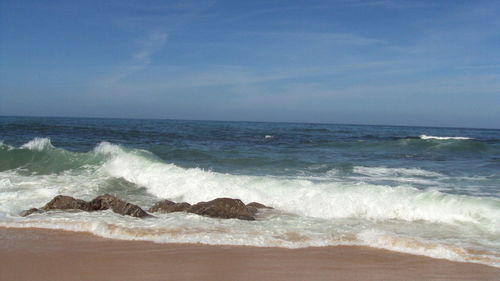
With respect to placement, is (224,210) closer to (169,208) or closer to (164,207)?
(169,208)

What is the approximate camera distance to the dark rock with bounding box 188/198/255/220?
276 inches

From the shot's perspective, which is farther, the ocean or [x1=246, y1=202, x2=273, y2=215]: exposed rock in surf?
[x1=246, y1=202, x2=273, y2=215]: exposed rock in surf

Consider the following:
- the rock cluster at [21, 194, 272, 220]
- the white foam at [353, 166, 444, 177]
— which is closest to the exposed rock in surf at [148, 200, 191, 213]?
the rock cluster at [21, 194, 272, 220]

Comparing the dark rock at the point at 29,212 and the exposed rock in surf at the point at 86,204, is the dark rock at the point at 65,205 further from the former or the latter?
the dark rock at the point at 29,212

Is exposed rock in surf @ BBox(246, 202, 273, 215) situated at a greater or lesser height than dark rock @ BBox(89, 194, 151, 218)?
lesser

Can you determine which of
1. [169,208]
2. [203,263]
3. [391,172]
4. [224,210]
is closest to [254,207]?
[224,210]

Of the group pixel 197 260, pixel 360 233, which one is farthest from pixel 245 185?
pixel 197 260

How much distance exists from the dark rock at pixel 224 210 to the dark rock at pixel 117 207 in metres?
0.88

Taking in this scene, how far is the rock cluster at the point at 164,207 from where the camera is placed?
7047mm

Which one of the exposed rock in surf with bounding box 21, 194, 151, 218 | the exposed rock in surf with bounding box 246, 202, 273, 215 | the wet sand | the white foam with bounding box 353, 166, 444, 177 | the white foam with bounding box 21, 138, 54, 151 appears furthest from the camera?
the white foam with bounding box 21, 138, 54, 151

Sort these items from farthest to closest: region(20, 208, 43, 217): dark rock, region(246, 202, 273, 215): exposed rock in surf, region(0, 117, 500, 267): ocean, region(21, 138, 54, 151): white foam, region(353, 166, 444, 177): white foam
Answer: region(21, 138, 54, 151): white foam → region(353, 166, 444, 177): white foam → region(246, 202, 273, 215): exposed rock in surf → region(20, 208, 43, 217): dark rock → region(0, 117, 500, 267): ocean

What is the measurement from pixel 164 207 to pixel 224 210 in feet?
3.96

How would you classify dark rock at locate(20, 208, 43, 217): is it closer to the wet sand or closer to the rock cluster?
the rock cluster

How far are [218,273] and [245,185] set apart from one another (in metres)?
5.65
